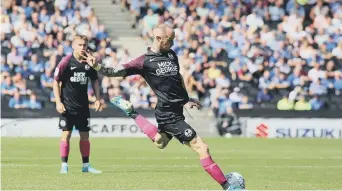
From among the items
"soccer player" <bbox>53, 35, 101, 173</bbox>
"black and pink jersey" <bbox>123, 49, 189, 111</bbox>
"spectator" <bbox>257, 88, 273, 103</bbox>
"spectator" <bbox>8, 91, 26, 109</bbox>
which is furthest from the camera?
"spectator" <bbox>257, 88, 273, 103</bbox>

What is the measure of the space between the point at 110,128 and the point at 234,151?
8.23 m

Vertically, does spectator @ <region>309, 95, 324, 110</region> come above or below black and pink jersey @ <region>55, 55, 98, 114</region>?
below

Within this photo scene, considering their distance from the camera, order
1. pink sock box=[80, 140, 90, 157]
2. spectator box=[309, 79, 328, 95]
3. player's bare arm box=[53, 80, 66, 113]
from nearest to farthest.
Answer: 1. player's bare arm box=[53, 80, 66, 113]
2. pink sock box=[80, 140, 90, 157]
3. spectator box=[309, 79, 328, 95]

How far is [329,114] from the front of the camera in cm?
3328

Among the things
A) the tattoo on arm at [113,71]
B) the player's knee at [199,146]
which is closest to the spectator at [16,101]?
the tattoo on arm at [113,71]

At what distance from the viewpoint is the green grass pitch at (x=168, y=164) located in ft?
50.0

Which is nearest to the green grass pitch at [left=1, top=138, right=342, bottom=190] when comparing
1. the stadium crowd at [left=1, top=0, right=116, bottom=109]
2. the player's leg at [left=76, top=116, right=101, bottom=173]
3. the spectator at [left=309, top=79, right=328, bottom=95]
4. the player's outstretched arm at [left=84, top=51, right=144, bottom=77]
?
the player's leg at [left=76, top=116, right=101, bottom=173]

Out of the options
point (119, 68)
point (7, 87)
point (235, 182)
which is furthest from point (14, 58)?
point (235, 182)

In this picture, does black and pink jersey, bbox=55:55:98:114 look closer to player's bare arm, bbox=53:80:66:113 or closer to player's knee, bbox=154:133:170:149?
player's bare arm, bbox=53:80:66:113

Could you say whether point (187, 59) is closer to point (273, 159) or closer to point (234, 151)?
point (234, 151)

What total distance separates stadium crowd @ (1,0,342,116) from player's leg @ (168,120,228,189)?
2004cm

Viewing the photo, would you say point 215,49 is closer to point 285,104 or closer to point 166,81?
point 285,104

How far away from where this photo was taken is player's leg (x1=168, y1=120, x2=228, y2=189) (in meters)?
12.8

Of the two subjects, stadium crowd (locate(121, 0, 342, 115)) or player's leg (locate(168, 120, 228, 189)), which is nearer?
player's leg (locate(168, 120, 228, 189))
